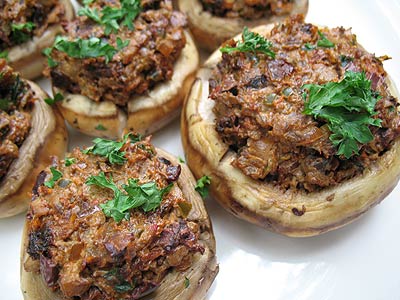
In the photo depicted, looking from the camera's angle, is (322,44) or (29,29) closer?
(322,44)

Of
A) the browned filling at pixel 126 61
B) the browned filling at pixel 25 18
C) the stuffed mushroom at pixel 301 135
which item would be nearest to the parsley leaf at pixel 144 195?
the stuffed mushroom at pixel 301 135

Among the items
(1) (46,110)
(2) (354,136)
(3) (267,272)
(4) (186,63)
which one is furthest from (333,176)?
(1) (46,110)

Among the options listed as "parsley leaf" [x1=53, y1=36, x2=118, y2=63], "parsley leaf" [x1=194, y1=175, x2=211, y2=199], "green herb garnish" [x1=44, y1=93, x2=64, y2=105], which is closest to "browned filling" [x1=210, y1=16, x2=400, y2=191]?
"parsley leaf" [x1=194, y1=175, x2=211, y2=199]

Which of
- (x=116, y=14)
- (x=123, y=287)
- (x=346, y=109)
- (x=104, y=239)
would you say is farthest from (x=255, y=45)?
(x=123, y=287)

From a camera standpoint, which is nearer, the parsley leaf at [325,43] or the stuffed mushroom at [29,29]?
the parsley leaf at [325,43]

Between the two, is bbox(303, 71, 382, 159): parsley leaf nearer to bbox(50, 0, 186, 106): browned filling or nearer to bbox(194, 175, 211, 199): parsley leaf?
bbox(194, 175, 211, 199): parsley leaf

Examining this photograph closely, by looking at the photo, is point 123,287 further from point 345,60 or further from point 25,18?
point 25,18

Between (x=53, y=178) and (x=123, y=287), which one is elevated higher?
(x=53, y=178)

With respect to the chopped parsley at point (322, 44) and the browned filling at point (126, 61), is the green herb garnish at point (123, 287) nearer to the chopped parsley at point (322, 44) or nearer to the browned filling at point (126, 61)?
the browned filling at point (126, 61)
